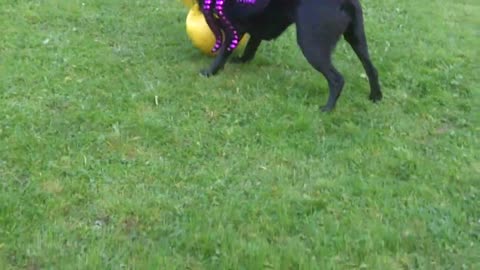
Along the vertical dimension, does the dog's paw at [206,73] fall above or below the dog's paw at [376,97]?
below

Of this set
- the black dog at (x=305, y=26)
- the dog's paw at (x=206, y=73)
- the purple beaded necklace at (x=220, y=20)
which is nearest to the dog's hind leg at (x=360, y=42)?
the black dog at (x=305, y=26)

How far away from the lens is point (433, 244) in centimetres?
359

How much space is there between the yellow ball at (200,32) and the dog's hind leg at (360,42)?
3.97ft

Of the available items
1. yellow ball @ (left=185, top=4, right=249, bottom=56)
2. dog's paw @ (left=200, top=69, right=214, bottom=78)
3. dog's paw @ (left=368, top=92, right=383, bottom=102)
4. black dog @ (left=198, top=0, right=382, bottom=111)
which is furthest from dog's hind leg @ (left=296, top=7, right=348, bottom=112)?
yellow ball @ (left=185, top=4, right=249, bottom=56)

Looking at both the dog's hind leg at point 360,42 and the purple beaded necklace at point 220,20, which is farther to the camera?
the purple beaded necklace at point 220,20

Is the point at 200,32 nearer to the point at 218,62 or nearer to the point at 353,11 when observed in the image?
the point at 218,62

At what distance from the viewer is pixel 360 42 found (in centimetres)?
552

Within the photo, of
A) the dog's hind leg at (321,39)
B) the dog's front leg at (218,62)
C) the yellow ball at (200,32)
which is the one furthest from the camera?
the yellow ball at (200,32)

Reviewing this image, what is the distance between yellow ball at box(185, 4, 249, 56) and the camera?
20.4 ft

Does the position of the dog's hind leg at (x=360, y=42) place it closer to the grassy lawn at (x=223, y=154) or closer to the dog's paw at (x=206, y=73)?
the grassy lawn at (x=223, y=154)

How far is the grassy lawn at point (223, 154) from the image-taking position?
3521 millimetres

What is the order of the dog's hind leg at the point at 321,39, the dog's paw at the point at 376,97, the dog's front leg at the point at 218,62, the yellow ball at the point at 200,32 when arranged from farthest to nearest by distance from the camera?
the yellow ball at the point at 200,32 < the dog's front leg at the point at 218,62 < the dog's paw at the point at 376,97 < the dog's hind leg at the point at 321,39

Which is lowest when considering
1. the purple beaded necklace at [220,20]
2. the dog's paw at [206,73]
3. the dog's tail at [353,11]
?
the dog's paw at [206,73]

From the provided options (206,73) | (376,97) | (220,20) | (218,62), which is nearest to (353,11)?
(376,97)
